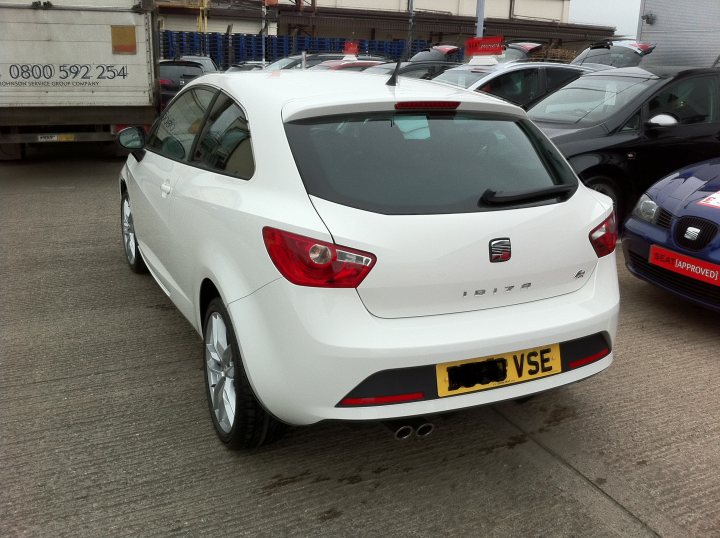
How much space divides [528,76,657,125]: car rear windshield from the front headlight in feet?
6.17

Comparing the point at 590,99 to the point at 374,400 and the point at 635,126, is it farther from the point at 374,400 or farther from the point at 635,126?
the point at 374,400

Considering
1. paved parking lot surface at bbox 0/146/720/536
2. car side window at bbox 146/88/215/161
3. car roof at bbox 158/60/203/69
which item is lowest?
paved parking lot surface at bbox 0/146/720/536

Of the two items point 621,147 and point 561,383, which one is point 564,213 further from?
point 621,147

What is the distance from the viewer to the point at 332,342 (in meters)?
2.34

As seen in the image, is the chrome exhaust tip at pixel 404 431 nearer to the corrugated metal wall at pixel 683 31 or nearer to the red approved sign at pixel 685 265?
the red approved sign at pixel 685 265

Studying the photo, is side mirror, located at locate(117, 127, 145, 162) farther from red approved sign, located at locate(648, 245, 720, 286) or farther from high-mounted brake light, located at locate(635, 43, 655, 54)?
high-mounted brake light, located at locate(635, 43, 655, 54)

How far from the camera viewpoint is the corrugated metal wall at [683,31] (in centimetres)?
1079

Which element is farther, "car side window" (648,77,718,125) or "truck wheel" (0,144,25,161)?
"truck wheel" (0,144,25,161)

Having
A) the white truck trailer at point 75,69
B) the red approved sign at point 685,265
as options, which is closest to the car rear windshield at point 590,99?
the red approved sign at point 685,265

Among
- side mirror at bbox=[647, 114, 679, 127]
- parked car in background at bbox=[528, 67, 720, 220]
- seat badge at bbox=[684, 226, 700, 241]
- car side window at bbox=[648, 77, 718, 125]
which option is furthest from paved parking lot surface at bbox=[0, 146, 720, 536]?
car side window at bbox=[648, 77, 718, 125]

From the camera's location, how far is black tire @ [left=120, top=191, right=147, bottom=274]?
5027 mm

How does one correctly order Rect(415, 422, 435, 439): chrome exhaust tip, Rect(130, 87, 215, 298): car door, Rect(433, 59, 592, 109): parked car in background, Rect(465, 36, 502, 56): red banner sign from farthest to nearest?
Rect(465, 36, 502, 56): red banner sign
Rect(433, 59, 592, 109): parked car in background
Rect(130, 87, 215, 298): car door
Rect(415, 422, 435, 439): chrome exhaust tip

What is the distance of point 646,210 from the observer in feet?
15.5

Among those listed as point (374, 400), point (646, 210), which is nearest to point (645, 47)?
point (646, 210)
